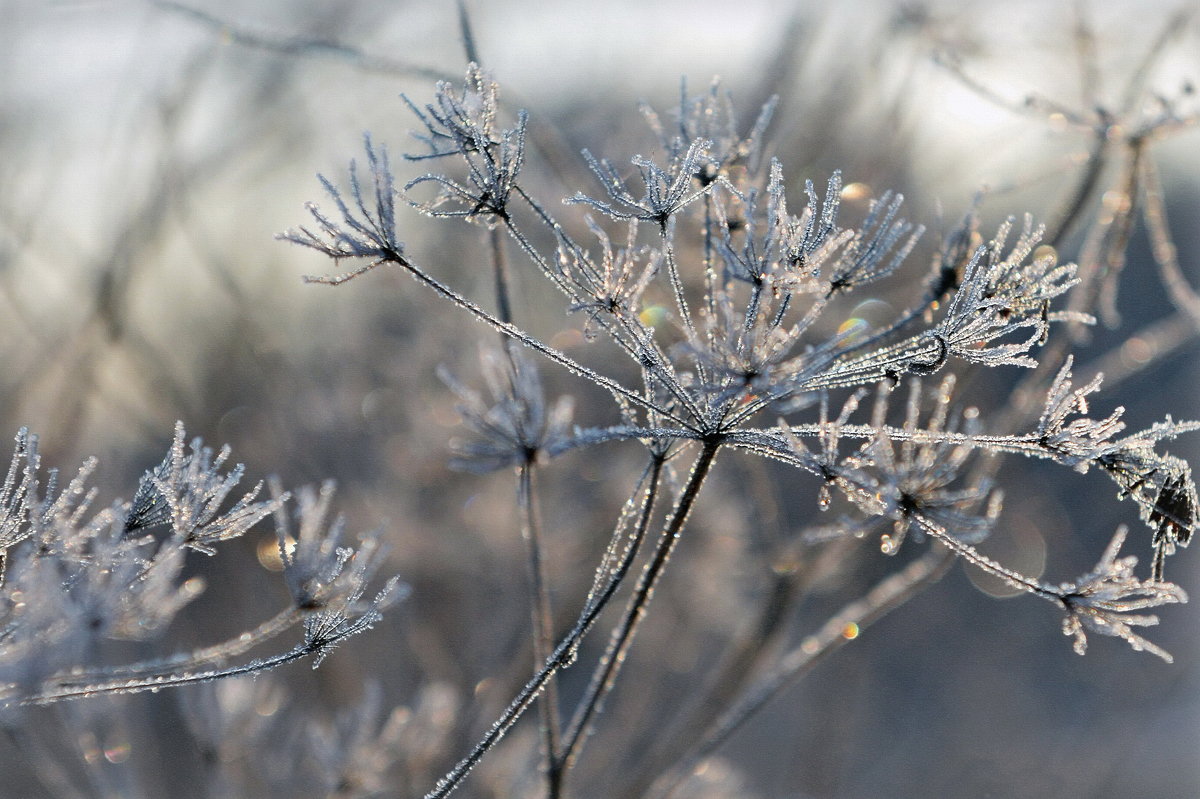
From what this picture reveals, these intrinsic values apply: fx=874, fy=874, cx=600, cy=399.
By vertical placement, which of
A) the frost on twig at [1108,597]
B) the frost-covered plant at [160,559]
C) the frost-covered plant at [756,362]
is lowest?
the frost-covered plant at [160,559]

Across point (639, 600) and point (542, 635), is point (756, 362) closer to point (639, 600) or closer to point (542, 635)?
point (639, 600)

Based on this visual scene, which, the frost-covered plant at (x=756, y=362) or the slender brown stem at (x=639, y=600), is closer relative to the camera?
the frost-covered plant at (x=756, y=362)

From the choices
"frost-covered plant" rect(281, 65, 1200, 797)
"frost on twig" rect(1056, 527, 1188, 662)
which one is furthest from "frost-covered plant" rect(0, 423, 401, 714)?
"frost on twig" rect(1056, 527, 1188, 662)

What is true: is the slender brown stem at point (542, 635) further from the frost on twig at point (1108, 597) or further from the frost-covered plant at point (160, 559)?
the frost on twig at point (1108, 597)

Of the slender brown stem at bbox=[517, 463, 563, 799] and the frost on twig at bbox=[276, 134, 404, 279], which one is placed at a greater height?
the frost on twig at bbox=[276, 134, 404, 279]

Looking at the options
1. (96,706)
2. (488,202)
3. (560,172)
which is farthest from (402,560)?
(488,202)

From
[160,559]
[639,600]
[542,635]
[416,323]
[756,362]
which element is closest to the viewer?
[756,362]

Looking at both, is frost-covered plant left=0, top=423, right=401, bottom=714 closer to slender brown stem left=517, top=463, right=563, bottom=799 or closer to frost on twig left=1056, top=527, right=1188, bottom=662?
slender brown stem left=517, top=463, right=563, bottom=799

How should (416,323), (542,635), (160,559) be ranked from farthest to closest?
(416,323)
(542,635)
(160,559)

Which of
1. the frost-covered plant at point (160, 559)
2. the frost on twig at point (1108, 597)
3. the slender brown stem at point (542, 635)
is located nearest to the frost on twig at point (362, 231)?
the frost-covered plant at point (160, 559)

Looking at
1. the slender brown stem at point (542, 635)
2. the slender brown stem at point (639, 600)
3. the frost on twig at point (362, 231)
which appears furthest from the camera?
the slender brown stem at point (542, 635)

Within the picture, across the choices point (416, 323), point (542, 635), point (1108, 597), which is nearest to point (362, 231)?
point (542, 635)

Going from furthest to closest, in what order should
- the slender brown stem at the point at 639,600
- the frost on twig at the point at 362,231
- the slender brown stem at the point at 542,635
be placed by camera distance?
1. the slender brown stem at the point at 542,635
2. the slender brown stem at the point at 639,600
3. the frost on twig at the point at 362,231
